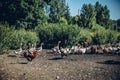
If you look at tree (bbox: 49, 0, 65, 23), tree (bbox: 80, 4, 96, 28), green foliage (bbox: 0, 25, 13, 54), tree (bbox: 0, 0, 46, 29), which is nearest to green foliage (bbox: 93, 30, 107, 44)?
tree (bbox: 0, 0, 46, 29)

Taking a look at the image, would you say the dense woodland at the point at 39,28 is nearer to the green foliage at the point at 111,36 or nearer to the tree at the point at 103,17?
the green foliage at the point at 111,36

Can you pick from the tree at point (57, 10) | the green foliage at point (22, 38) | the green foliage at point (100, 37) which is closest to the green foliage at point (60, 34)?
the green foliage at point (22, 38)

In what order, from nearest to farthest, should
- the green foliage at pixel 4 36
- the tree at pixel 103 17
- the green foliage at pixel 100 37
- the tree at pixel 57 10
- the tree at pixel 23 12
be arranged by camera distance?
the green foliage at pixel 4 36 < the green foliage at pixel 100 37 < the tree at pixel 23 12 < the tree at pixel 57 10 < the tree at pixel 103 17

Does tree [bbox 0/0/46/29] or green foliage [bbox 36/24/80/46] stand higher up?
tree [bbox 0/0/46/29]

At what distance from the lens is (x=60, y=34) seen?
31.8m

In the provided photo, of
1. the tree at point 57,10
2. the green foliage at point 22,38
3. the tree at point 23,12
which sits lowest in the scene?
the green foliage at point 22,38

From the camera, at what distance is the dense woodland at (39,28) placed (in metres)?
27.4

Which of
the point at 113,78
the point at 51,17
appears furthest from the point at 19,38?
the point at 51,17

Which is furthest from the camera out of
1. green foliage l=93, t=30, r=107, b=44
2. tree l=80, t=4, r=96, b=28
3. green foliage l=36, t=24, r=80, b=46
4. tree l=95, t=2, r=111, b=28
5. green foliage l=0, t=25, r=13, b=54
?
tree l=95, t=2, r=111, b=28

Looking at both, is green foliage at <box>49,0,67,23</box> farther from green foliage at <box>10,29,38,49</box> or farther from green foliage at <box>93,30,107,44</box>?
green foliage at <box>10,29,38,49</box>

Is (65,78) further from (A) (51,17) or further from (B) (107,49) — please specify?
(A) (51,17)

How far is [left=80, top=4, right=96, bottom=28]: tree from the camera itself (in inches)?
2340

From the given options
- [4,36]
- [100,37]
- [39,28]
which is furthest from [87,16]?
[4,36]

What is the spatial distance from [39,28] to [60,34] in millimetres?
3673
